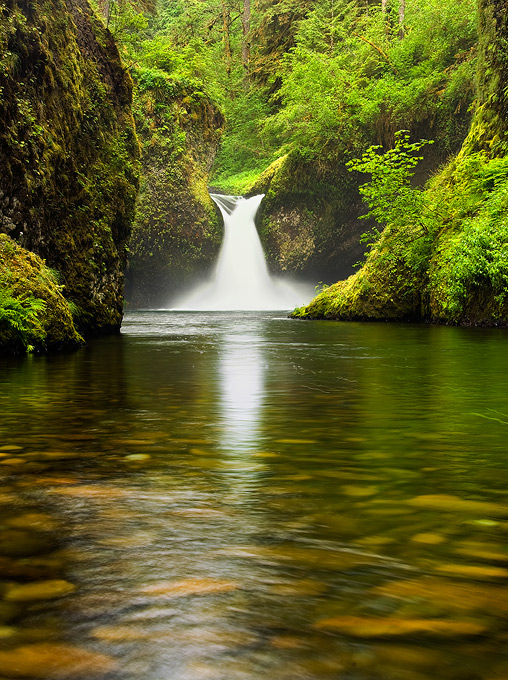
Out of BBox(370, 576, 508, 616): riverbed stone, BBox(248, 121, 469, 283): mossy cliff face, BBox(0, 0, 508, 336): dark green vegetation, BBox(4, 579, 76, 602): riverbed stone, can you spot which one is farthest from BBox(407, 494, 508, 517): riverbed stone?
BBox(248, 121, 469, 283): mossy cliff face

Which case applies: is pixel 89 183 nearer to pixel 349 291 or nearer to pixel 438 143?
pixel 349 291

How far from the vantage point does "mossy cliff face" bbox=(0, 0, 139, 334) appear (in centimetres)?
1127

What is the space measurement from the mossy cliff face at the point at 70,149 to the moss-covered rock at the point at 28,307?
117 cm

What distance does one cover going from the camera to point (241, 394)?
5.38 metres

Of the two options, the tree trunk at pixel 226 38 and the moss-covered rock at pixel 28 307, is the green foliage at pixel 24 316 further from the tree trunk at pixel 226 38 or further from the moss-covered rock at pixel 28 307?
the tree trunk at pixel 226 38

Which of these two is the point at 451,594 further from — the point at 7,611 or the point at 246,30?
the point at 246,30

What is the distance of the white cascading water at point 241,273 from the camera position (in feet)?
114

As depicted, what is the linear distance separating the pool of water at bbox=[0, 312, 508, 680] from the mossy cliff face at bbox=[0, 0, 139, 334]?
26.0 ft

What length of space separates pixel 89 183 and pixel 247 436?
11619mm

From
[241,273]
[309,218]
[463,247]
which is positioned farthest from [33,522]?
[309,218]

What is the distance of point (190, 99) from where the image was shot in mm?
33812

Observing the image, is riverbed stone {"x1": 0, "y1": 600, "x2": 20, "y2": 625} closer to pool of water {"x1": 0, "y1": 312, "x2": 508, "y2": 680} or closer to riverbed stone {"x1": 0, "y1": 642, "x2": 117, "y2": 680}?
pool of water {"x1": 0, "y1": 312, "x2": 508, "y2": 680}

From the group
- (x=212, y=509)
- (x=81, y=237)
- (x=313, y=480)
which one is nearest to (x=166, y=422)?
(x=313, y=480)

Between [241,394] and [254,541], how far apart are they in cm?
353
